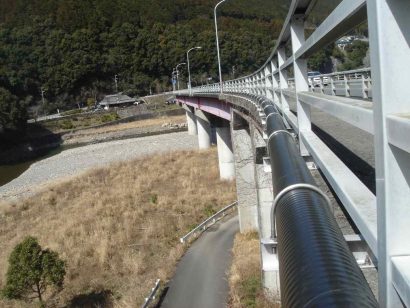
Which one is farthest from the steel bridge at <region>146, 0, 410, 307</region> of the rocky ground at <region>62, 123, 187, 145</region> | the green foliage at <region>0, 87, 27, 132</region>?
the green foliage at <region>0, 87, 27, 132</region>

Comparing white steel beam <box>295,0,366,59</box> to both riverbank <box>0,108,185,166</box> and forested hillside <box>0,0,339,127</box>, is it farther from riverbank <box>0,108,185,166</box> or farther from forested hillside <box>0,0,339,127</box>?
forested hillside <box>0,0,339,127</box>

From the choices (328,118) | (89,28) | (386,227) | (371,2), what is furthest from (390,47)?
(89,28)

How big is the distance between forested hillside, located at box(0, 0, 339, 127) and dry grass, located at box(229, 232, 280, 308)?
263ft

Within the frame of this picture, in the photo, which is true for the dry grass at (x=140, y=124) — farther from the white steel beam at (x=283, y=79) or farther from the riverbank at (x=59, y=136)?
the white steel beam at (x=283, y=79)

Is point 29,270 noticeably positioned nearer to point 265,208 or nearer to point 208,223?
point 265,208

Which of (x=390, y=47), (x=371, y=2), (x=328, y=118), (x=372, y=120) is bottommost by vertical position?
(x=328, y=118)

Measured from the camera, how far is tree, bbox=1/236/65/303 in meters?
12.0

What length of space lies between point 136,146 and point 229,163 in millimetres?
25041

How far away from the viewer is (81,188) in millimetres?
30047

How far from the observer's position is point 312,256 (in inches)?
76.2

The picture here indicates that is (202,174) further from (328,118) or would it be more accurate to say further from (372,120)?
(372,120)

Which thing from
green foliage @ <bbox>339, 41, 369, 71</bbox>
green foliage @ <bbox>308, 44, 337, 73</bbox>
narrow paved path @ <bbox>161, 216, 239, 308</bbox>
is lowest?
narrow paved path @ <bbox>161, 216, 239, 308</bbox>

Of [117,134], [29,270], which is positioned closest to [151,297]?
[29,270]

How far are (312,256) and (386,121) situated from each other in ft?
2.08
